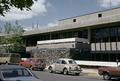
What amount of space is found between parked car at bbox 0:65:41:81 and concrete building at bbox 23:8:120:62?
100ft

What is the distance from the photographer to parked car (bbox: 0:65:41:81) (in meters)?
13.3

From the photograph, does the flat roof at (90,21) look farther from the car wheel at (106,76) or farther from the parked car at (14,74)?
the parked car at (14,74)

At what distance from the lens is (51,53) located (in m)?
53.1

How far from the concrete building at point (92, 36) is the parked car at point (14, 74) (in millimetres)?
30592

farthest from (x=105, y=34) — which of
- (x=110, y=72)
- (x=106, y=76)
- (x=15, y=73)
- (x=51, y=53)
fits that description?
(x=15, y=73)

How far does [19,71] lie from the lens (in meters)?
14.0

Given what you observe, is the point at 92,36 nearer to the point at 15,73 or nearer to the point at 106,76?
the point at 106,76

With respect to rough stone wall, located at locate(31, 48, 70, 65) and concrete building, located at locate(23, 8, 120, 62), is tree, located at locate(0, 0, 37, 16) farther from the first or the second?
rough stone wall, located at locate(31, 48, 70, 65)

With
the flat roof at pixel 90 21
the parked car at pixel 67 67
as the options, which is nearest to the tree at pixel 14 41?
the flat roof at pixel 90 21

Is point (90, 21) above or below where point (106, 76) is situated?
above

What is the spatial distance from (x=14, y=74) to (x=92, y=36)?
3895 cm

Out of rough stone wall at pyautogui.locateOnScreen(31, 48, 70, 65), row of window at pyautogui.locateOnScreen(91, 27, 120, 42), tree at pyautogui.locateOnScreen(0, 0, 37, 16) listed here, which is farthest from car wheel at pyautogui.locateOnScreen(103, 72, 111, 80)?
tree at pyautogui.locateOnScreen(0, 0, 37, 16)

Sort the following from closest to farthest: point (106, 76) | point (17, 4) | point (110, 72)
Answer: point (17, 4) < point (110, 72) < point (106, 76)

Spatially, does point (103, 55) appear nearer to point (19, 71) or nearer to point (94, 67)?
point (94, 67)
